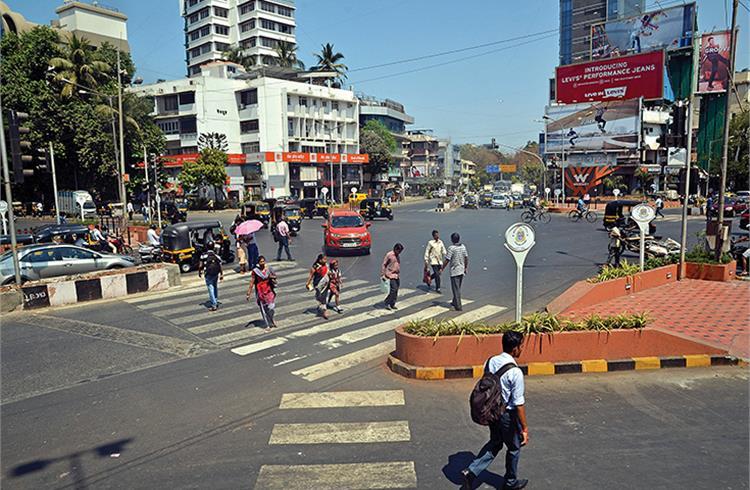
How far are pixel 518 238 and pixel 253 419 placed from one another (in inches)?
182

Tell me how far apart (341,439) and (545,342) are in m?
3.79

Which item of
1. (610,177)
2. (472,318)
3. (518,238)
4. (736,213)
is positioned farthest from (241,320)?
(610,177)

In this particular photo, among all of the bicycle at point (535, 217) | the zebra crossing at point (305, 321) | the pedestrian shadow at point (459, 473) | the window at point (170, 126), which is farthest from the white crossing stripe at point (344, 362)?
the window at point (170, 126)

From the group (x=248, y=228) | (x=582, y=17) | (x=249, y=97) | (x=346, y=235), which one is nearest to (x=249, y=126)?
(x=249, y=97)

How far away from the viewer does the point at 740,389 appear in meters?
7.43

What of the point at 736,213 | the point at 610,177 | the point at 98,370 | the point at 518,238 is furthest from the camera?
the point at 610,177

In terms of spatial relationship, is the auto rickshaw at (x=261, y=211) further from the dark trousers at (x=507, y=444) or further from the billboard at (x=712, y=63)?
the billboard at (x=712, y=63)

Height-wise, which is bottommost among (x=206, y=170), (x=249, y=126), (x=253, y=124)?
(x=206, y=170)

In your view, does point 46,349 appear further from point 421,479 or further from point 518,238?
point 518,238

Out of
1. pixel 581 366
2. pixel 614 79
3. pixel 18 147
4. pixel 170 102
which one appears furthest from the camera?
pixel 170 102

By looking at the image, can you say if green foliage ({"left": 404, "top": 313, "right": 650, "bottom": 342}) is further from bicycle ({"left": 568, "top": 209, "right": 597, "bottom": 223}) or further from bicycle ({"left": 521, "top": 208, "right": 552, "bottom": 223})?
bicycle ({"left": 568, "top": 209, "right": 597, "bottom": 223})

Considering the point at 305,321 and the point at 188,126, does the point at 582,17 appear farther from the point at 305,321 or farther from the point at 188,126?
the point at 305,321

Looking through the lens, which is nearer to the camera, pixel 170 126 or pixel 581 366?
pixel 581 366

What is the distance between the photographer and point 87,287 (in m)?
14.4
